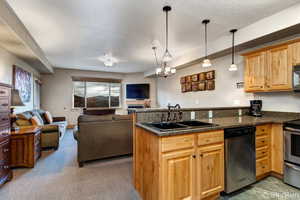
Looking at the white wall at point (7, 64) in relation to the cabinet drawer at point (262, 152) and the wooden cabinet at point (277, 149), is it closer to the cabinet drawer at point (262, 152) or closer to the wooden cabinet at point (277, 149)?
the cabinet drawer at point (262, 152)

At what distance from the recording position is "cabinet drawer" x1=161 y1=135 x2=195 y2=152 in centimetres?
152

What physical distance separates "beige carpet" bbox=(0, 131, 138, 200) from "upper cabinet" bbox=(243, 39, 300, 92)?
2.94 m

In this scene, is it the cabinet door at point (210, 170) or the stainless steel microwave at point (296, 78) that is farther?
the stainless steel microwave at point (296, 78)

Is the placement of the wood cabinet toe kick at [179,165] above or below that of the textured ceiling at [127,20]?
below

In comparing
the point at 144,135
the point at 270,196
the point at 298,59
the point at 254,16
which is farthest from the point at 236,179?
the point at 254,16

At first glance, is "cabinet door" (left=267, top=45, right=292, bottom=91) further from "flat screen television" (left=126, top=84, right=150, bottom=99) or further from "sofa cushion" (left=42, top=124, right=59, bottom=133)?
"flat screen television" (left=126, top=84, right=150, bottom=99)

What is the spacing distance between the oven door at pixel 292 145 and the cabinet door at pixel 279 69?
0.76m

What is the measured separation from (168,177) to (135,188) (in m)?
0.86

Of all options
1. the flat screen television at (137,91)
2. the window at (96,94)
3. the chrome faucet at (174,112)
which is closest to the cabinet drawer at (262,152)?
the chrome faucet at (174,112)

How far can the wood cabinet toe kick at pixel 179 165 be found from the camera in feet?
5.01

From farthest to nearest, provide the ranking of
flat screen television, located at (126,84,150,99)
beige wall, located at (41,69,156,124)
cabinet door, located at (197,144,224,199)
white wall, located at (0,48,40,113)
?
flat screen television, located at (126,84,150,99)
beige wall, located at (41,69,156,124)
white wall, located at (0,48,40,113)
cabinet door, located at (197,144,224,199)

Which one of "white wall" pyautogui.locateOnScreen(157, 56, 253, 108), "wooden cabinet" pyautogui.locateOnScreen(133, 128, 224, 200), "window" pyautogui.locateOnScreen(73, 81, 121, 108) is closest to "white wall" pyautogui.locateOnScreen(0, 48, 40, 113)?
"window" pyautogui.locateOnScreen(73, 81, 121, 108)

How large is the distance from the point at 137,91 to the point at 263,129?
5.74 metres

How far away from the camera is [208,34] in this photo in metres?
3.15
